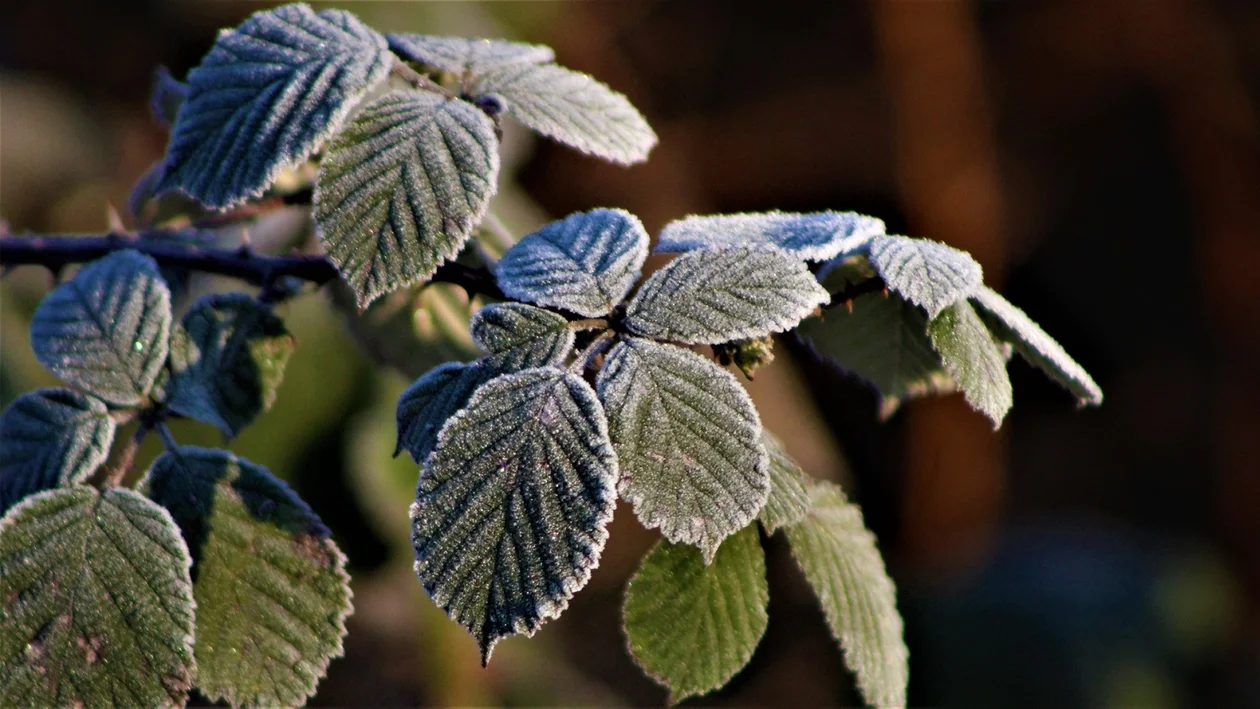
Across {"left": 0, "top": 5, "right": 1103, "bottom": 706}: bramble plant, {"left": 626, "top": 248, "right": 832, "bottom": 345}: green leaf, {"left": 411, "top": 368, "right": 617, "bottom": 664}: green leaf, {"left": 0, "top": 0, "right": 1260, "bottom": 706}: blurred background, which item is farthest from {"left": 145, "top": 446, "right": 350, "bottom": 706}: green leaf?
{"left": 0, "top": 0, "right": 1260, "bottom": 706}: blurred background

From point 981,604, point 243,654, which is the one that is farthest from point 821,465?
point 243,654

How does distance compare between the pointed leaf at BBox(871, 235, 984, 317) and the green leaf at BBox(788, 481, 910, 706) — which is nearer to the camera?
the pointed leaf at BBox(871, 235, 984, 317)

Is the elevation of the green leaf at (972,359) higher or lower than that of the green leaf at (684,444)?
higher

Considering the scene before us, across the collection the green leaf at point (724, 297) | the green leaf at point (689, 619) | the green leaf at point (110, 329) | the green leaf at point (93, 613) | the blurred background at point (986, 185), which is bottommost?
the blurred background at point (986, 185)

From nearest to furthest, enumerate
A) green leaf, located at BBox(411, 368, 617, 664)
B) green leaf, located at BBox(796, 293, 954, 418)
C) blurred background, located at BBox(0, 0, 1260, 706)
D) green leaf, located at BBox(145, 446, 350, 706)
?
Answer: green leaf, located at BBox(411, 368, 617, 664) < green leaf, located at BBox(145, 446, 350, 706) < green leaf, located at BBox(796, 293, 954, 418) < blurred background, located at BBox(0, 0, 1260, 706)

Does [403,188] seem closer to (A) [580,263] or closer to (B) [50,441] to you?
(A) [580,263]

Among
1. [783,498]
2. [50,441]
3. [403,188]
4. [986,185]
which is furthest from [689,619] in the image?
[986,185]

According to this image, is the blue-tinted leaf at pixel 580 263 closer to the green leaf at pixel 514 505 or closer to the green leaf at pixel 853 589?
the green leaf at pixel 514 505

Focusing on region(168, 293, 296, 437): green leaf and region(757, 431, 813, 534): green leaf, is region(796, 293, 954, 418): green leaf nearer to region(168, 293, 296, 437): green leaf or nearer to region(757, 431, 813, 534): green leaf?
region(757, 431, 813, 534): green leaf

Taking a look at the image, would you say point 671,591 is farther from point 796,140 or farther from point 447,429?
point 796,140

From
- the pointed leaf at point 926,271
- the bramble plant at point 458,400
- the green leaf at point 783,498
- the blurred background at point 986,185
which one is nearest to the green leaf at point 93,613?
the bramble plant at point 458,400
